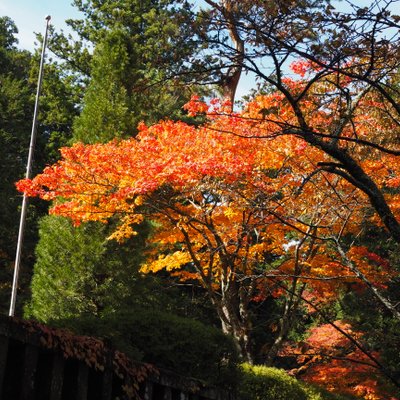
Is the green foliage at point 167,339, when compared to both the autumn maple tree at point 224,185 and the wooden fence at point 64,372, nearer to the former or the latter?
the wooden fence at point 64,372

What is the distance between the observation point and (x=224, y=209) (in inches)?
469

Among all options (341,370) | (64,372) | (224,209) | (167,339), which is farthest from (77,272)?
(64,372)

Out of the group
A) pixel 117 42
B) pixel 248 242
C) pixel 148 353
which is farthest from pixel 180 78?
pixel 117 42

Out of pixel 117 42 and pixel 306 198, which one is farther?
pixel 117 42

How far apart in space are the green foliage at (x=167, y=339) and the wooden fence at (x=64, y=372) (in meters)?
0.94

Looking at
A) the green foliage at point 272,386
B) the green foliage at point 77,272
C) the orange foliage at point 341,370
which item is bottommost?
the green foliage at point 272,386

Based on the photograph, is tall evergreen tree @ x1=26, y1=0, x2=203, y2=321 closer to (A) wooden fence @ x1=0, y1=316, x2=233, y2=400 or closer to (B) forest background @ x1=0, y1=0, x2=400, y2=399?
(B) forest background @ x1=0, y1=0, x2=400, y2=399

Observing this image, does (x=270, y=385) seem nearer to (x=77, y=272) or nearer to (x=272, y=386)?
(x=272, y=386)

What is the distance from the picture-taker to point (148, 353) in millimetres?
6328

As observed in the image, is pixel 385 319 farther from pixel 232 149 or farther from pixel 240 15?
pixel 240 15

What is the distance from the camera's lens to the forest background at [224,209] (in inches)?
169

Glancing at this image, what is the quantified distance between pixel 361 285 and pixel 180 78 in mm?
10850

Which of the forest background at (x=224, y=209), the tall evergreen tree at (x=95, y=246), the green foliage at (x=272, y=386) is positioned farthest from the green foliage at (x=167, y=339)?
the tall evergreen tree at (x=95, y=246)

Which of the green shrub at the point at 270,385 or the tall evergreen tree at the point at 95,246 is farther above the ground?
the tall evergreen tree at the point at 95,246
